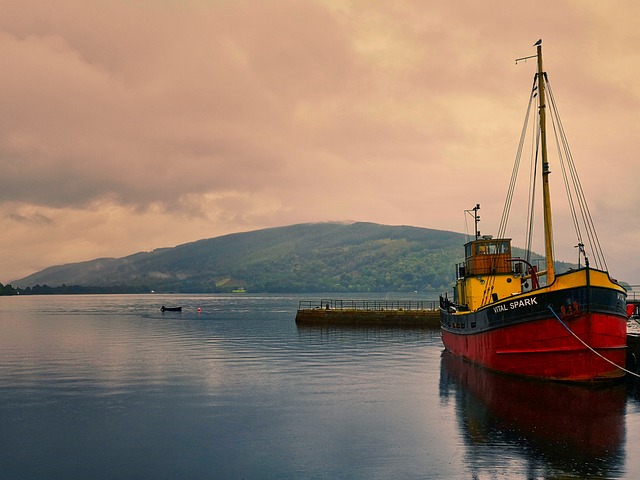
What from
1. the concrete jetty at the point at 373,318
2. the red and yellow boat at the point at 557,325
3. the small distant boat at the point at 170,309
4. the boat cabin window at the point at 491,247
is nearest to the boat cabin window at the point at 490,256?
the boat cabin window at the point at 491,247

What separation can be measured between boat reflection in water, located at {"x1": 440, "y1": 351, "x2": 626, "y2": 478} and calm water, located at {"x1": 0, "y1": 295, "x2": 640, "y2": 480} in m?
0.09

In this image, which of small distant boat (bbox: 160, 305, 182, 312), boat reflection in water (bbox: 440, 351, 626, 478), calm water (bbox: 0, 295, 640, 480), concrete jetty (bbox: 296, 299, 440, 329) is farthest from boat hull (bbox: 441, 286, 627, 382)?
small distant boat (bbox: 160, 305, 182, 312)

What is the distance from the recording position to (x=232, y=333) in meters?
81.2

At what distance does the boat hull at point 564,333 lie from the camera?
31.5 meters

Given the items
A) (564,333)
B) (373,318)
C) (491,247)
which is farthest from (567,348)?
(373,318)

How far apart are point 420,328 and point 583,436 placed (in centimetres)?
6039

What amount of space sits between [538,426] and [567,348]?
28.1 feet

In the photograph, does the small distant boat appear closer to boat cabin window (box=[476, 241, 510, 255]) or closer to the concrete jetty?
the concrete jetty

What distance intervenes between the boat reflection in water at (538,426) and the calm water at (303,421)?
0.09 metres

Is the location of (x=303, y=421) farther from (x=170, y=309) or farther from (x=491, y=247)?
(x=170, y=309)

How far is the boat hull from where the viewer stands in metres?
31.5

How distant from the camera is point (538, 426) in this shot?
82.1 feet

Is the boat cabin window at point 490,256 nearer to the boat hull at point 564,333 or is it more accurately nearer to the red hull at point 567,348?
the boat hull at point 564,333

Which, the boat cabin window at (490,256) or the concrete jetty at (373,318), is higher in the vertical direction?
the boat cabin window at (490,256)
